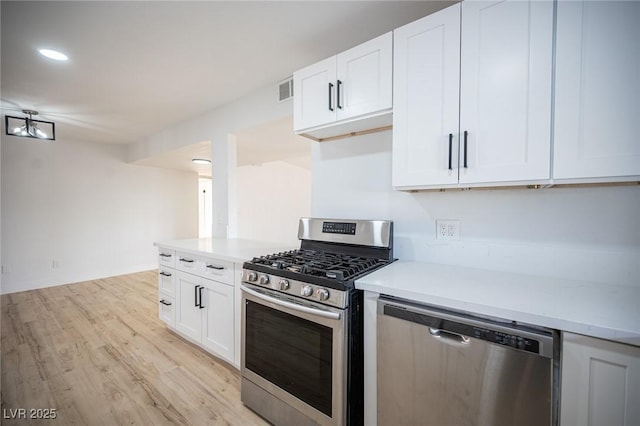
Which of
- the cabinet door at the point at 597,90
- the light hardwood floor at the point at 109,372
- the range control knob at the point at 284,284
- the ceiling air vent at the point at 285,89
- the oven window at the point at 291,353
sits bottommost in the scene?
the light hardwood floor at the point at 109,372

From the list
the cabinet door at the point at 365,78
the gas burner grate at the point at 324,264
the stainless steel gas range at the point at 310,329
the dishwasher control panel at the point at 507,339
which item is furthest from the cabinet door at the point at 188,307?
the dishwasher control panel at the point at 507,339

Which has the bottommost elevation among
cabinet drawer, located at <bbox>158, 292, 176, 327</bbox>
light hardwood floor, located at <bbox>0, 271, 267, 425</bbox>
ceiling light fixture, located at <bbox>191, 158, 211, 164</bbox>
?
light hardwood floor, located at <bbox>0, 271, 267, 425</bbox>

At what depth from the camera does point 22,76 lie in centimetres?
243

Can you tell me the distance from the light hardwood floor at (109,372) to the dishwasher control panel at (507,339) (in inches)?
55.7

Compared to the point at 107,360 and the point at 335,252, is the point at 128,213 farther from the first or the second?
the point at 335,252

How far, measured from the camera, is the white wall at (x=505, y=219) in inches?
49.6

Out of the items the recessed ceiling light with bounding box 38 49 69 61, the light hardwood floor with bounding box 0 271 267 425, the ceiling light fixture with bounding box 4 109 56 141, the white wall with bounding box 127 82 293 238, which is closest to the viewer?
the light hardwood floor with bounding box 0 271 267 425

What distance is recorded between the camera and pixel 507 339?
3.20ft

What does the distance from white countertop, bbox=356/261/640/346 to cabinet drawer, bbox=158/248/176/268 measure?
2088 mm

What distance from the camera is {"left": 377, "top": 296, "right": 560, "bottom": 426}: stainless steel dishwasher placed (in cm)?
94

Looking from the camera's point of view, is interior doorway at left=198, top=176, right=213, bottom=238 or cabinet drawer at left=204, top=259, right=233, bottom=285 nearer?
cabinet drawer at left=204, top=259, right=233, bottom=285

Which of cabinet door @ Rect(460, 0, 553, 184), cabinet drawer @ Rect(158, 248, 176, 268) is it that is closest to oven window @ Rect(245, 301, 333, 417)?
cabinet door @ Rect(460, 0, 553, 184)

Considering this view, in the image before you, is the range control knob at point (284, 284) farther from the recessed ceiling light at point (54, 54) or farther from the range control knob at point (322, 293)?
the recessed ceiling light at point (54, 54)

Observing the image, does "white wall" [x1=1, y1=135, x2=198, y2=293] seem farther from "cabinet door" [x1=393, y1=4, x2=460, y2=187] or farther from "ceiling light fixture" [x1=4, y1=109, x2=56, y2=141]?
"cabinet door" [x1=393, y1=4, x2=460, y2=187]
